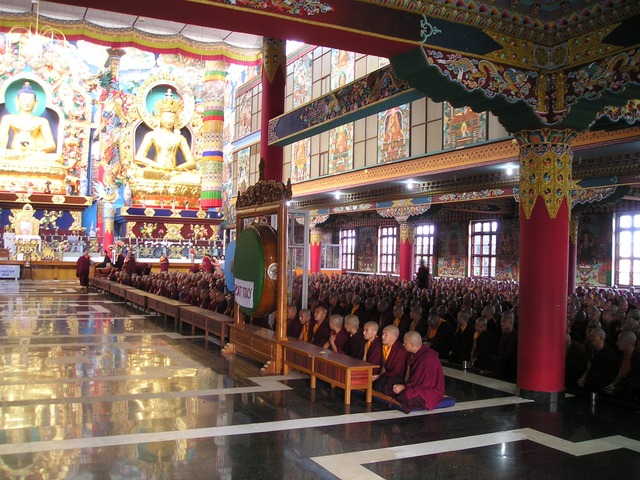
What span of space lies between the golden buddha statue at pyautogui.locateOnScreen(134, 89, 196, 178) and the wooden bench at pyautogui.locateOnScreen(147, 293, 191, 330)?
13.6 m

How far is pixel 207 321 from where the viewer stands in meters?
9.23

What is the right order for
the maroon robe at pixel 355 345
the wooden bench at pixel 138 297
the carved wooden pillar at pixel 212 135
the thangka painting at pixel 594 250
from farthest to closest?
the carved wooden pillar at pixel 212 135 < the thangka painting at pixel 594 250 < the wooden bench at pixel 138 297 < the maroon robe at pixel 355 345

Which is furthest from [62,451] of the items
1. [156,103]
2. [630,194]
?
[156,103]

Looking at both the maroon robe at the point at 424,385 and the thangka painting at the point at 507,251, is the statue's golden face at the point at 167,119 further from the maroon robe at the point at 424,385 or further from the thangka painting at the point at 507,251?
the maroon robe at the point at 424,385

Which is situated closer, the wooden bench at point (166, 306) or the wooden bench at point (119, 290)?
the wooden bench at point (166, 306)

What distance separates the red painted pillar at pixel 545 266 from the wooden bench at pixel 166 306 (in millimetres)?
6315

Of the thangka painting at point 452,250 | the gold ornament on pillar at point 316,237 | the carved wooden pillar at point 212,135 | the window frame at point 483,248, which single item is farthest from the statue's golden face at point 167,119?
the window frame at point 483,248

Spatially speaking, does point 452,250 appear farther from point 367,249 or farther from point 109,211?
point 109,211

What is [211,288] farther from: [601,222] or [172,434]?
[601,222]

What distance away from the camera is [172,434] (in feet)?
14.9

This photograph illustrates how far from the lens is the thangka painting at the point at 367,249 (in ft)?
88.6

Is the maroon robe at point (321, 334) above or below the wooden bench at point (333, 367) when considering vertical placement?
above

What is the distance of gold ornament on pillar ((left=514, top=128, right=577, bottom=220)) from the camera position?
616cm

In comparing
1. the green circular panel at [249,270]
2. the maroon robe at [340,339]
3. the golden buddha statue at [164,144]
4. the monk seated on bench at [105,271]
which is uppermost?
the golden buddha statue at [164,144]
